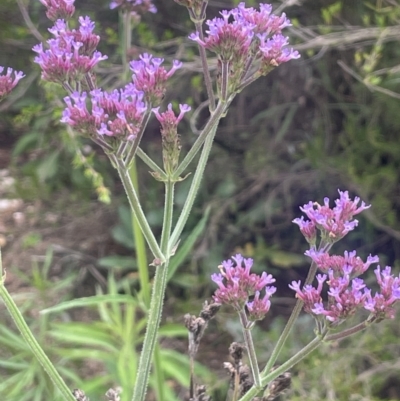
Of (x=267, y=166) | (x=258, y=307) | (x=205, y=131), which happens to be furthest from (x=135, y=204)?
(x=267, y=166)

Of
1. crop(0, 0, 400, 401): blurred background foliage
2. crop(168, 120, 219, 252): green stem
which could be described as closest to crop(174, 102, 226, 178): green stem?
crop(168, 120, 219, 252): green stem

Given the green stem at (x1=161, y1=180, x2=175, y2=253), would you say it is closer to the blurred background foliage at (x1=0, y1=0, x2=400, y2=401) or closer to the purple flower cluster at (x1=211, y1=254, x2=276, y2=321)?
the purple flower cluster at (x1=211, y1=254, x2=276, y2=321)

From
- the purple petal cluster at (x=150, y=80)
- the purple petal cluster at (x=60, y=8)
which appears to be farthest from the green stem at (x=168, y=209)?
the purple petal cluster at (x=60, y=8)

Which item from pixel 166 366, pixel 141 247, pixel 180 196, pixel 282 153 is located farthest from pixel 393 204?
pixel 141 247

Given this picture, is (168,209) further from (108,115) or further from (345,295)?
(345,295)

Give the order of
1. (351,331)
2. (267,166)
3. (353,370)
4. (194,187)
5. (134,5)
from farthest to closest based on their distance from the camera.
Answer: (267,166)
(353,370)
(134,5)
(194,187)
(351,331)

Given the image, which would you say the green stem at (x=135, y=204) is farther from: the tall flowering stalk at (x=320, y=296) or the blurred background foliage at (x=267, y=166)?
the blurred background foliage at (x=267, y=166)

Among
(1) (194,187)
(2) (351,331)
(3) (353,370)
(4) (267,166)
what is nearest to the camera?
(2) (351,331)
